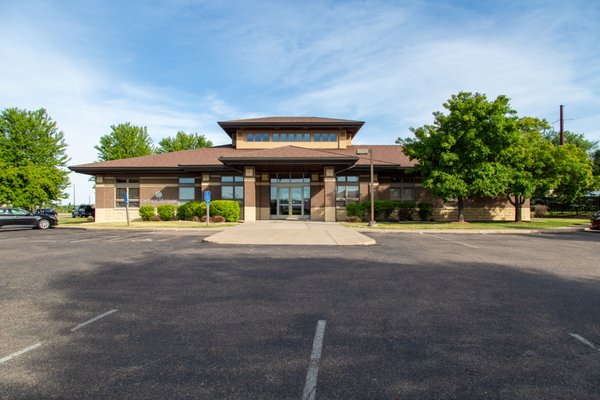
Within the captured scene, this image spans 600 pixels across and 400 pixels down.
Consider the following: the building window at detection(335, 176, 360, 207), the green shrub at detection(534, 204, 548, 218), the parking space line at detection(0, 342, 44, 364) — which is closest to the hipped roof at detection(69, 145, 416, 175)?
the building window at detection(335, 176, 360, 207)

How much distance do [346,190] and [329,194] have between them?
290 cm

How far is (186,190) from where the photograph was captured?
29.1 metres

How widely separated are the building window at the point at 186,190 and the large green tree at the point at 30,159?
16.2 meters

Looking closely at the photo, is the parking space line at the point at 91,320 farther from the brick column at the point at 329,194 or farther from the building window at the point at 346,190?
the building window at the point at 346,190

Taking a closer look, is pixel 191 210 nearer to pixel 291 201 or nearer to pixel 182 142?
pixel 291 201

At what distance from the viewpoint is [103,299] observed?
5.71 metres

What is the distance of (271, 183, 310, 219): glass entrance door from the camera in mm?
28141

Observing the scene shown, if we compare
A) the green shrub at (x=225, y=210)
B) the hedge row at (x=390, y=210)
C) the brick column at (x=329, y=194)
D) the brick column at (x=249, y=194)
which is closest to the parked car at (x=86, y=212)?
the green shrub at (x=225, y=210)

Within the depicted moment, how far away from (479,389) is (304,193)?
2536 centimetres

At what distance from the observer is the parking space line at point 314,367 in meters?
2.81

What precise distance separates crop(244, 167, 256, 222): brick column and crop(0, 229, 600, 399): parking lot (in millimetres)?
16652

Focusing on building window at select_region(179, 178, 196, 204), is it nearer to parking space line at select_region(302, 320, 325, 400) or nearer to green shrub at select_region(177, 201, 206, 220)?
green shrub at select_region(177, 201, 206, 220)

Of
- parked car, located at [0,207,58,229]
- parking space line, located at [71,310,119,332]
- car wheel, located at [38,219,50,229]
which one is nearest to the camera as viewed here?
parking space line, located at [71,310,119,332]

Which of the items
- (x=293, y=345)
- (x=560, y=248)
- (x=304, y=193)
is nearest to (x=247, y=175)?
(x=304, y=193)
